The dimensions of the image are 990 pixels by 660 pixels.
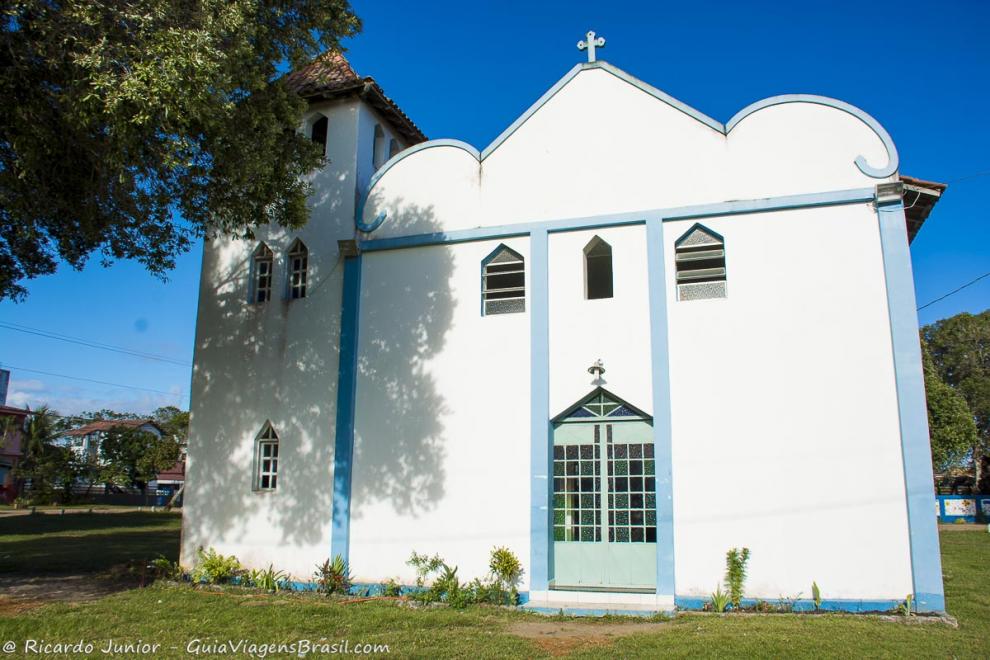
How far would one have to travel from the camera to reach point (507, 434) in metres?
10.8

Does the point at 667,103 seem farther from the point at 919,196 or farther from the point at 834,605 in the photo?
the point at 834,605

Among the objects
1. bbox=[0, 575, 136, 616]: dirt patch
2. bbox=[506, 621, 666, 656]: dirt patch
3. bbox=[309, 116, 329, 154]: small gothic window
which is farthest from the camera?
bbox=[309, 116, 329, 154]: small gothic window

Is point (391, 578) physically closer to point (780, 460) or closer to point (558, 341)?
point (558, 341)

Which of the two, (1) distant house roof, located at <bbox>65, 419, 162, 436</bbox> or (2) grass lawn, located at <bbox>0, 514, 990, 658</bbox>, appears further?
(1) distant house roof, located at <bbox>65, 419, 162, 436</bbox>

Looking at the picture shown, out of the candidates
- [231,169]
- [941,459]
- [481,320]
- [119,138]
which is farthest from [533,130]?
[941,459]

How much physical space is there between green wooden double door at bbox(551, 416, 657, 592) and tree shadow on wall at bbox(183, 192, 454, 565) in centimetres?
194

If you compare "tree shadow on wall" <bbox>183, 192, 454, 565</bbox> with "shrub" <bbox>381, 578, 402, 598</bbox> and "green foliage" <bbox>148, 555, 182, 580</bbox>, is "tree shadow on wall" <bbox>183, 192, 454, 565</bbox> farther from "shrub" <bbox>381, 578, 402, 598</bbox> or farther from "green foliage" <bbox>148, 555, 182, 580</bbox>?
"shrub" <bbox>381, 578, 402, 598</bbox>

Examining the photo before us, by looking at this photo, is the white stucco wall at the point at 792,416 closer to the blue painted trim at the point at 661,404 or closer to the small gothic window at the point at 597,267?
the blue painted trim at the point at 661,404

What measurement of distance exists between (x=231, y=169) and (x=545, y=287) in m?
4.79

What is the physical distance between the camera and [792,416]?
31.7ft

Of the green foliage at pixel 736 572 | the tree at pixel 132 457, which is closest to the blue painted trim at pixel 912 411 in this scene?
the green foliage at pixel 736 572

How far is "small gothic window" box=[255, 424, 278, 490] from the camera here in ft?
39.3

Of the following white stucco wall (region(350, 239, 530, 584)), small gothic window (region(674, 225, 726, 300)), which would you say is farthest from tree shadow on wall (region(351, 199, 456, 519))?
small gothic window (region(674, 225, 726, 300))

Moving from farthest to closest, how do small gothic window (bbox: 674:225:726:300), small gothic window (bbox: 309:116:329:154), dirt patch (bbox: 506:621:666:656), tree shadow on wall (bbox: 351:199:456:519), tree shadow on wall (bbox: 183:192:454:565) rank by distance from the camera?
small gothic window (bbox: 309:116:329:154), tree shadow on wall (bbox: 183:192:454:565), tree shadow on wall (bbox: 351:199:456:519), small gothic window (bbox: 674:225:726:300), dirt patch (bbox: 506:621:666:656)
